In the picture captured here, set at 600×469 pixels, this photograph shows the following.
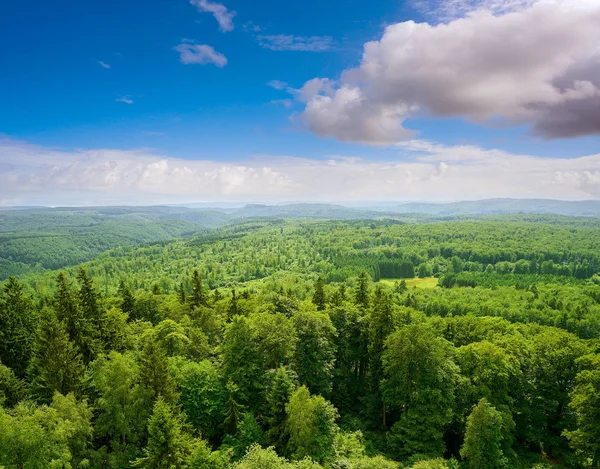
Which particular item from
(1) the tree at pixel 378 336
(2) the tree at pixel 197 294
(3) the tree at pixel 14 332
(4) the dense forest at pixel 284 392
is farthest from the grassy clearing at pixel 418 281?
(3) the tree at pixel 14 332

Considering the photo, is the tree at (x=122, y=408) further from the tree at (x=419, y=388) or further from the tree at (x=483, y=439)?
the tree at (x=483, y=439)

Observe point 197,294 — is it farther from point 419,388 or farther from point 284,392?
point 419,388

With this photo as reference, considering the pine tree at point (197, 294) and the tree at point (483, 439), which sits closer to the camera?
the tree at point (483, 439)

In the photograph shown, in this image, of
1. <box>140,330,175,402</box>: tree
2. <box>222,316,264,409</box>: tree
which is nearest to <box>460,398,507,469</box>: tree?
<box>222,316,264,409</box>: tree

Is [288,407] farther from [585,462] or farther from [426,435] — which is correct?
[585,462]

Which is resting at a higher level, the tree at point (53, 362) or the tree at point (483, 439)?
the tree at point (53, 362)

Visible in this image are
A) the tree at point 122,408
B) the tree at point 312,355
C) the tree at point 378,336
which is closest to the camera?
the tree at point 122,408
